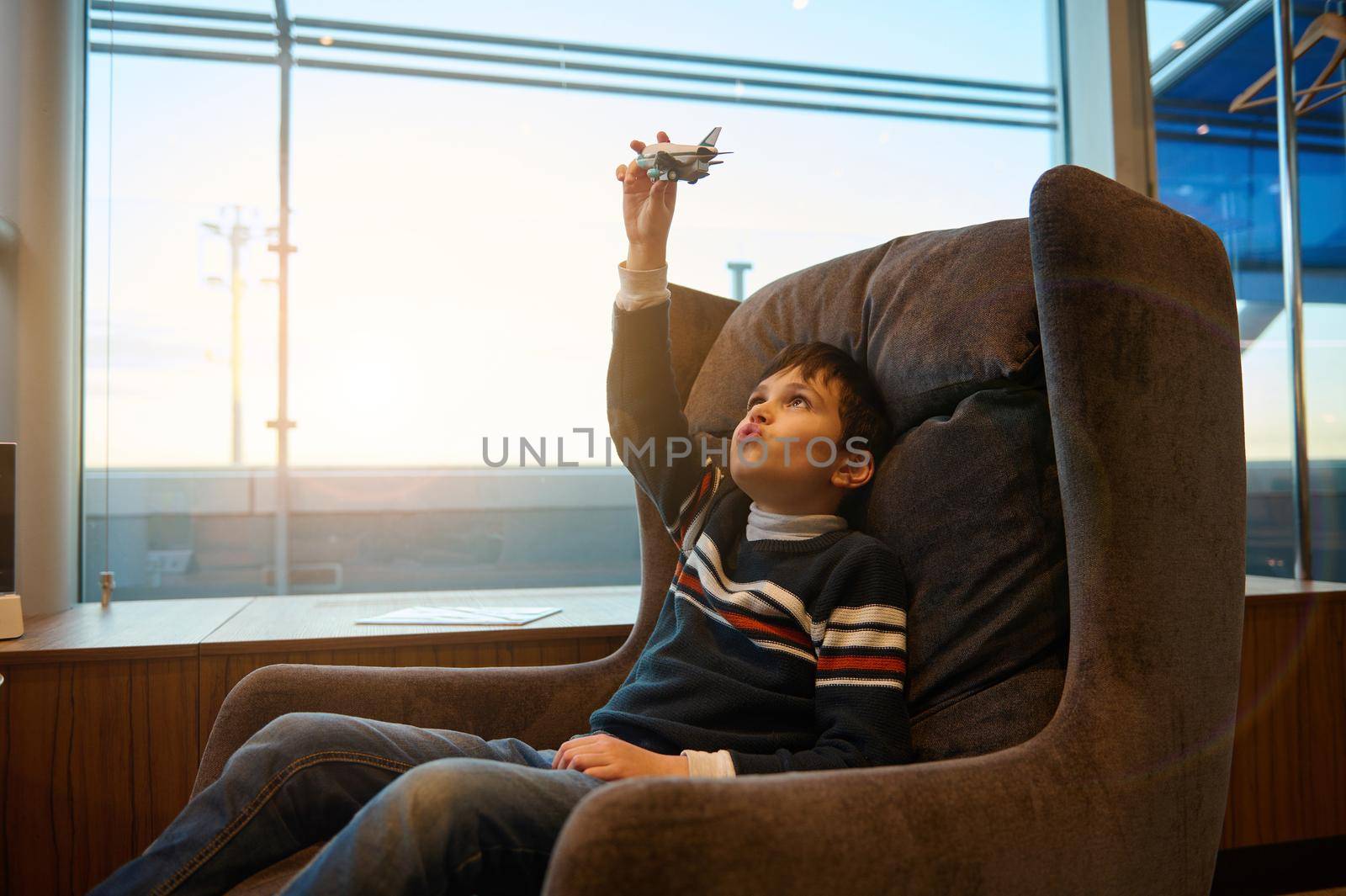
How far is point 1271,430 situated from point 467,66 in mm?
2379

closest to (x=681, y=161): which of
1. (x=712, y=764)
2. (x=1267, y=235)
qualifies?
(x=712, y=764)

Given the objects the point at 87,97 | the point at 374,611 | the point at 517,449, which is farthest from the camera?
the point at 517,449

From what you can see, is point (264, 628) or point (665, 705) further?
point (264, 628)

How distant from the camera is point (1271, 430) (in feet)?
8.07

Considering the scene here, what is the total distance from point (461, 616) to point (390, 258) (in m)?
1.04

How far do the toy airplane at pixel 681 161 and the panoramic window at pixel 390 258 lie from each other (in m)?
1.18

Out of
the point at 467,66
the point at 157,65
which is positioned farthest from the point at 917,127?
the point at 157,65

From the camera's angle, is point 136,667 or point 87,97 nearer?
point 136,667

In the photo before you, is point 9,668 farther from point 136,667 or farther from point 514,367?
point 514,367

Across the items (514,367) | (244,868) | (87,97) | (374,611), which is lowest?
(244,868)

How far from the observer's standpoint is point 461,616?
156 cm

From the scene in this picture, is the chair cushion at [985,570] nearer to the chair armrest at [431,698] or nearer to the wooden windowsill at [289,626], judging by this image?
the chair armrest at [431,698]

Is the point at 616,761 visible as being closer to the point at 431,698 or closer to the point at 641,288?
the point at 431,698

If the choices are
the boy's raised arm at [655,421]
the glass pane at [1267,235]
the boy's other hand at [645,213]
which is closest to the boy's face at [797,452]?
the boy's raised arm at [655,421]
